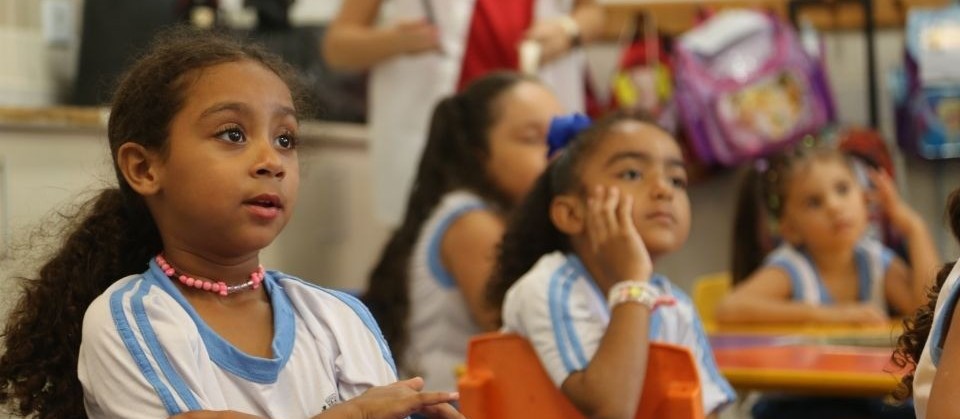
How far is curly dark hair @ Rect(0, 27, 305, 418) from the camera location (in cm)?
145

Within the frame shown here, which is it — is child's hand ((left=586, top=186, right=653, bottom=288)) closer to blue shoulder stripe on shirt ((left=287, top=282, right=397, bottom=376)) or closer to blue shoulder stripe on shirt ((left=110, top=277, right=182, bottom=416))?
blue shoulder stripe on shirt ((left=287, top=282, right=397, bottom=376))

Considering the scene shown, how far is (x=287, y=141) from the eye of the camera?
4.86 feet

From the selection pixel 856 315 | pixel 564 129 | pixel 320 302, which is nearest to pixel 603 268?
pixel 564 129

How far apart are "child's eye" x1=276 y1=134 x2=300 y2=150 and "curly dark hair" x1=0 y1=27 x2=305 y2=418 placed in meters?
0.07

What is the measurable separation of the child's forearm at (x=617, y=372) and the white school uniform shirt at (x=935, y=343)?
0.42 meters

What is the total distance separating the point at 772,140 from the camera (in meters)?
4.66

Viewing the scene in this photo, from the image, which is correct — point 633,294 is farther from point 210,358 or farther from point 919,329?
point 210,358

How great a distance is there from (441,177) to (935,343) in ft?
5.17

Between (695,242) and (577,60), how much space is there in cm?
167

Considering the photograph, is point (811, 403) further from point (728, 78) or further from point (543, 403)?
point (728, 78)

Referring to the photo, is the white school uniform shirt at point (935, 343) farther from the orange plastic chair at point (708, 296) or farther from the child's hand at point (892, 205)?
the child's hand at point (892, 205)

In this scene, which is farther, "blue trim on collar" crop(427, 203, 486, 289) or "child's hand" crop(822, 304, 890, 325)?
"child's hand" crop(822, 304, 890, 325)

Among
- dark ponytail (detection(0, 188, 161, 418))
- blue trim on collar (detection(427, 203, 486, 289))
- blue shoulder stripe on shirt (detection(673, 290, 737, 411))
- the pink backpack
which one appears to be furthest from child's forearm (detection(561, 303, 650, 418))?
the pink backpack

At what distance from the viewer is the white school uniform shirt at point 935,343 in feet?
4.46
